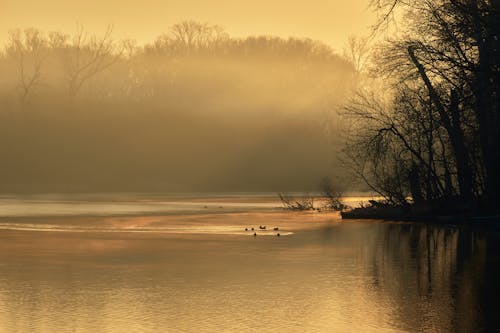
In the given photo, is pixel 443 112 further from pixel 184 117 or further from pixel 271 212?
pixel 184 117

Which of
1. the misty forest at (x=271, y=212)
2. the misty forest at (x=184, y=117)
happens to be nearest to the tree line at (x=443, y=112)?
the misty forest at (x=271, y=212)

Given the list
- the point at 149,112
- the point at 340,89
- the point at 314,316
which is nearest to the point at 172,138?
the point at 149,112

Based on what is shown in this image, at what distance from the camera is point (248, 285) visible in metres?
17.6

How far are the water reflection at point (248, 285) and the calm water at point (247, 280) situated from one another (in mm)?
26

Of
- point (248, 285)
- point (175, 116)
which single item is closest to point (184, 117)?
point (175, 116)

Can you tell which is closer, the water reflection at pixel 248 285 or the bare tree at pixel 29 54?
the water reflection at pixel 248 285

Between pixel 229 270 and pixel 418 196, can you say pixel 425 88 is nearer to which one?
pixel 418 196

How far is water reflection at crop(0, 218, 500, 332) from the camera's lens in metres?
13.3

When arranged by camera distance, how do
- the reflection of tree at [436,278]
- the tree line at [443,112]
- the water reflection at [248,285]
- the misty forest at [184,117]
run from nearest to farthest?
the water reflection at [248,285]
the reflection of tree at [436,278]
the tree line at [443,112]
the misty forest at [184,117]

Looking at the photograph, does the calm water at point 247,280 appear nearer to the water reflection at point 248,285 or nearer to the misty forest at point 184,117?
the water reflection at point 248,285

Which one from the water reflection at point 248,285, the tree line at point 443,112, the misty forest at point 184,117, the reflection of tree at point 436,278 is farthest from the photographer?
the misty forest at point 184,117

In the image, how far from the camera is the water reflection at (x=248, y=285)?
524 inches

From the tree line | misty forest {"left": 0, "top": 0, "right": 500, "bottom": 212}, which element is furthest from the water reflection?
misty forest {"left": 0, "top": 0, "right": 500, "bottom": 212}

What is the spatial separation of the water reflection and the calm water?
26mm
